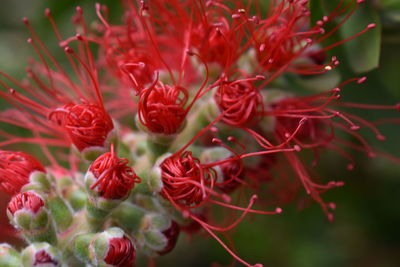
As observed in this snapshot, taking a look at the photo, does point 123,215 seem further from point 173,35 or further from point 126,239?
point 173,35

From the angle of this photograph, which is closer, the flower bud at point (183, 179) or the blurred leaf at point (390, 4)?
the flower bud at point (183, 179)

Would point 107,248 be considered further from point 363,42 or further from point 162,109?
point 363,42

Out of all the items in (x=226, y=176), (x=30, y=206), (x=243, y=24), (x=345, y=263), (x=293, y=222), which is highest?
(x=243, y=24)

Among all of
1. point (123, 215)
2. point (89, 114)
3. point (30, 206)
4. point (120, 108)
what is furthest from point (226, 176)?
point (120, 108)

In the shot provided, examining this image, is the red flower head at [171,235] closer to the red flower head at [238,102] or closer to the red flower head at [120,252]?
the red flower head at [120,252]

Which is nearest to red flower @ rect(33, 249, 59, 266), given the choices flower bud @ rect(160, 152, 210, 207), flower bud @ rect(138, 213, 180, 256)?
flower bud @ rect(138, 213, 180, 256)

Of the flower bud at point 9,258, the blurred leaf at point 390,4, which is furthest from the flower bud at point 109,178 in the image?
the blurred leaf at point 390,4
